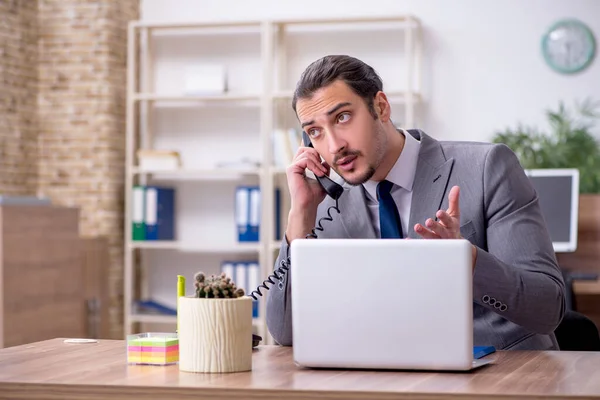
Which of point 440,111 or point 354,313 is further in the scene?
point 440,111

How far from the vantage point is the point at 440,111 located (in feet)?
18.4

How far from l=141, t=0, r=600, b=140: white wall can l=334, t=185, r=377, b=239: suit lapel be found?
10.9 ft

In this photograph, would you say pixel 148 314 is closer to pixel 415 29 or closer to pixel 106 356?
pixel 415 29

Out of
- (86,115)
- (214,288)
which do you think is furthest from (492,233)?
(86,115)

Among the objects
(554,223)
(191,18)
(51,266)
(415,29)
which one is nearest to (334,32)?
(415,29)

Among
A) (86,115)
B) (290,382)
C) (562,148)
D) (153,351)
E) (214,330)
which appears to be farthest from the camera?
(86,115)

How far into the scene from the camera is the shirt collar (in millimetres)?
2273

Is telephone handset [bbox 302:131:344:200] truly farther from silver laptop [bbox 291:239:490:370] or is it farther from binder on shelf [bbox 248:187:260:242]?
binder on shelf [bbox 248:187:260:242]

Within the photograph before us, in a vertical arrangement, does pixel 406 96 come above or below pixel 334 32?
below

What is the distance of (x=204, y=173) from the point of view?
5750mm

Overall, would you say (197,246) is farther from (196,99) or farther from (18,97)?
(18,97)

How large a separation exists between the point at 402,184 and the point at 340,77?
306mm

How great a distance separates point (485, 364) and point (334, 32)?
4.39 meters

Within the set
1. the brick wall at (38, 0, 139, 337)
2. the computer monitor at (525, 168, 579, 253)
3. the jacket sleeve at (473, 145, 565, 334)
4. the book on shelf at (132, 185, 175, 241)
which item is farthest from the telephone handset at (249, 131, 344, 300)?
the brick wall at (38, 0, 139, 337)
